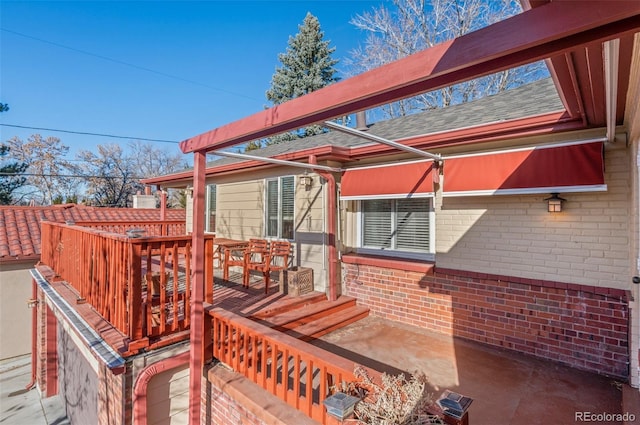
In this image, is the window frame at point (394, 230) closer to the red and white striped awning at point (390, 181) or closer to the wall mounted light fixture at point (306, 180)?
the red and white striped awning at point (390, 181)

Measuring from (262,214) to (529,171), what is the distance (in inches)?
219

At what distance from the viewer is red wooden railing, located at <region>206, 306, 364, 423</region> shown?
2.74m

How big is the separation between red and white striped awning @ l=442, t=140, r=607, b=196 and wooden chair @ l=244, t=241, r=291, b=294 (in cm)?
333

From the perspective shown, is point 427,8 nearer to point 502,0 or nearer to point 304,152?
point 502,0

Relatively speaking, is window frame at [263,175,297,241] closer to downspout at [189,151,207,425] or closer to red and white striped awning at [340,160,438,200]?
red and white striped awning at [340,160,438,200]

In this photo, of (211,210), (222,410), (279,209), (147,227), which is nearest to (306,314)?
(222,410)

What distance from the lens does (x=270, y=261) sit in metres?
6.19

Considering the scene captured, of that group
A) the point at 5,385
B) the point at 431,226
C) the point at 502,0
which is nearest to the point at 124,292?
the point at 431,226

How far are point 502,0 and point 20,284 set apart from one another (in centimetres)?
2026

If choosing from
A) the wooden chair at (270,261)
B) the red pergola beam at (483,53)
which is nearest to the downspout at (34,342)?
the wooden chair at (270,261)

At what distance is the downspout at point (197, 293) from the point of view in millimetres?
3543

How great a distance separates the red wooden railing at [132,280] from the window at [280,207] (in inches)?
114

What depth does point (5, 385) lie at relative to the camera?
7.99 m

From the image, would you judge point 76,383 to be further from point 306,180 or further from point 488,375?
point 488,375
